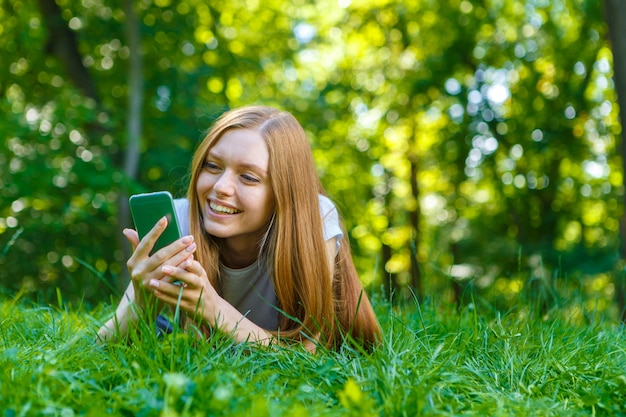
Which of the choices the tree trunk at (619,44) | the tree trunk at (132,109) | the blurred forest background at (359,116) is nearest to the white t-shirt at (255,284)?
the tree trunk at (619,44)

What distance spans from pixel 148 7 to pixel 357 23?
6.86m

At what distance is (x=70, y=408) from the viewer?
1.55 metres

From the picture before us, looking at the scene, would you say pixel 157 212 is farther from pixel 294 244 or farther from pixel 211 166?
pixel 294 244

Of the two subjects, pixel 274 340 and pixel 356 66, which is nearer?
pixel 274 340

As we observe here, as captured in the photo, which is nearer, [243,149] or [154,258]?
[154,258]

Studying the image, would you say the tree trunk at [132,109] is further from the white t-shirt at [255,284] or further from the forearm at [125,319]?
the forearm at [125,319]

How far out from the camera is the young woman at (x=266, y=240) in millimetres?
2393

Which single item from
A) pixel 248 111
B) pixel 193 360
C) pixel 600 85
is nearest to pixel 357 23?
pixel 600 85

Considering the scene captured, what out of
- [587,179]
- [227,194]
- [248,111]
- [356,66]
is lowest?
[587,179]

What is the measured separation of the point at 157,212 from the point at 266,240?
546mm

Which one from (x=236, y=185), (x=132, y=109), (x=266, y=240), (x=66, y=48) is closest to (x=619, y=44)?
(x=266, y=240)

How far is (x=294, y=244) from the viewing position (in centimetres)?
254

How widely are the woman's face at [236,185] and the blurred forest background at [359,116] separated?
485cm

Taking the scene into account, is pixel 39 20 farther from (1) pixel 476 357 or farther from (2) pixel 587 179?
(2) pixel 587 179
